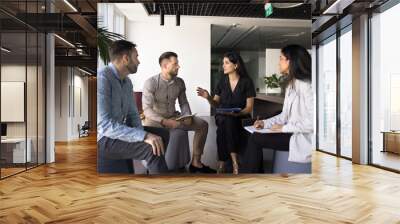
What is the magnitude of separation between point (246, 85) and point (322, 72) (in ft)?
17.5

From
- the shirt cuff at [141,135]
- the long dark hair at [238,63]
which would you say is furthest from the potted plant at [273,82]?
the shirt cuff at [141,135]

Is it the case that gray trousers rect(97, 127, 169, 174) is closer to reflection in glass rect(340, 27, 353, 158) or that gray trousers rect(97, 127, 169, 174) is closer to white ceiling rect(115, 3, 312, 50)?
white ceiling rect(115, 3, 312, 50)

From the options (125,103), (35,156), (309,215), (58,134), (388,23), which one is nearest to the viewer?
(309,215)

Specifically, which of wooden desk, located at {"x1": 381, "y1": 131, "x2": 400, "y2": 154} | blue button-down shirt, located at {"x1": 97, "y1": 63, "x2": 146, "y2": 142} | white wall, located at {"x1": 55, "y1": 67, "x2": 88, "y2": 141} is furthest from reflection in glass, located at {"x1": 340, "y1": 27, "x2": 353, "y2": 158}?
white wall, located at {"x1": 55, "y1": 67, "x2": 88, "y2": 141}

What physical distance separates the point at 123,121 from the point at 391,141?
4710mm

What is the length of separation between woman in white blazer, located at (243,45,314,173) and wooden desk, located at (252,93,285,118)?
0.22 feet

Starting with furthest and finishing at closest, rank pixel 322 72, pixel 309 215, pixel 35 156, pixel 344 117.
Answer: pixel 322 72
pixel 344 117
pixel 35 156
pixel 309 215

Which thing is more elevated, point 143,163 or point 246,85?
point 246,85

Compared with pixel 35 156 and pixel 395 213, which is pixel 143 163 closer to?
pixel 35 156

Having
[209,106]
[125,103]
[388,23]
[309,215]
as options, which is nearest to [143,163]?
[125,103]

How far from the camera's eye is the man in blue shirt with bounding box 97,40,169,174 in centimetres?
590

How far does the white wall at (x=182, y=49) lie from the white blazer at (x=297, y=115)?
1.15 metres

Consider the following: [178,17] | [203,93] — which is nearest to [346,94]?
[203,93]

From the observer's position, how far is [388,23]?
7238 millimetres
